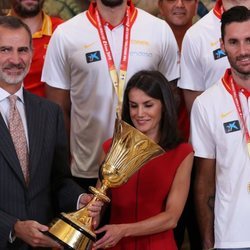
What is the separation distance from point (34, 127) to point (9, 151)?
168 millimetres

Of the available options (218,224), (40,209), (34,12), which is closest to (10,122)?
(40,209)

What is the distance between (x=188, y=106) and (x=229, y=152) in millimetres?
617

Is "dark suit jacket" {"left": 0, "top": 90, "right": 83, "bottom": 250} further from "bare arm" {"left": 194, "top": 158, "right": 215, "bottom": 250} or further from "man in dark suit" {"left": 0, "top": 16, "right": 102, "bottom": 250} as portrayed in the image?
"bare arm" {"left": 194, "top": 158, "right": 215, "bottom": 250}

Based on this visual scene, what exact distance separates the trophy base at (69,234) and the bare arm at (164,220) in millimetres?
103

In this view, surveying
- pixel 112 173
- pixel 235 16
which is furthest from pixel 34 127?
pixel 235 16

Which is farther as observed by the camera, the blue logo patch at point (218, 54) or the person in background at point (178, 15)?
the person in background at point (178, 15)

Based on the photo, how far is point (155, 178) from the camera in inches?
129

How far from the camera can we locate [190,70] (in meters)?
3.80

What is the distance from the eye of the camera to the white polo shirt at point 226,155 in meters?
3.27

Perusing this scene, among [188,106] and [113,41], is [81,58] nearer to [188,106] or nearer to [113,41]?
[113,41]

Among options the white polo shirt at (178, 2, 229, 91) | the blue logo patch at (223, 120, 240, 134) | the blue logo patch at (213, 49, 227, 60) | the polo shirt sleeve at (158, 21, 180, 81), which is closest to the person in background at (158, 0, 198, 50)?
the polo shirt sleeve at (158, 21, 180, 81)

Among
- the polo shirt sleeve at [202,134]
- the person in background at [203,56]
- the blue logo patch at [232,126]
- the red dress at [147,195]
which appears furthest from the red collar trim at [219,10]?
the red dress at [147,195]

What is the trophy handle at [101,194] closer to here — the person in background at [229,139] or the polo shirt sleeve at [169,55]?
the person in background at [229,139]

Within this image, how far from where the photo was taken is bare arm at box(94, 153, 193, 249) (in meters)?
3.00
